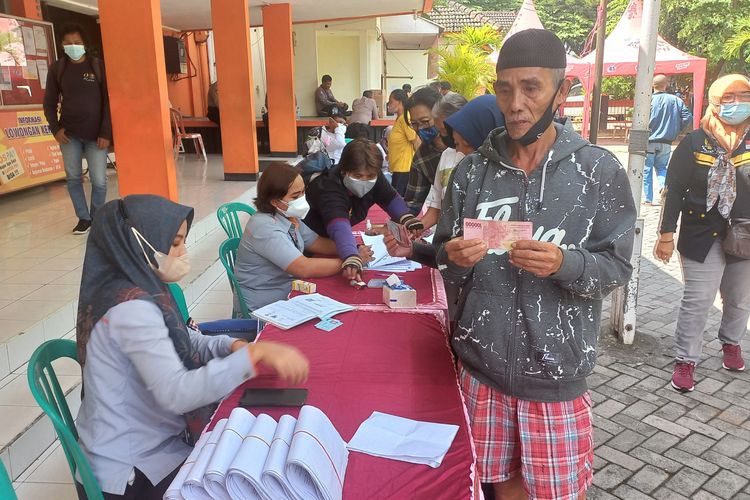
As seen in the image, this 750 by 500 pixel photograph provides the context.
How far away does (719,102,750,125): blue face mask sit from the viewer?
117 inches

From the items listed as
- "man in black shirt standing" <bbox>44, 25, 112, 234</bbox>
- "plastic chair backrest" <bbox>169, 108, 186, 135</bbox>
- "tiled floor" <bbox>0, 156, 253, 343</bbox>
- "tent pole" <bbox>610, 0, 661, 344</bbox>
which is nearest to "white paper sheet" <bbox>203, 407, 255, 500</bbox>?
"tiled floor" <bbox>0, 156, 253, 343</bbox>

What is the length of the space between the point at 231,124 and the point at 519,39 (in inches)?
308

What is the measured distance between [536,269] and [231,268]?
91.7 inches

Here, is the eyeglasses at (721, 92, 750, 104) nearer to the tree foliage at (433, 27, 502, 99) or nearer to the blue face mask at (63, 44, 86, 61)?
the blue face mask at (63, 44, 86, 61)

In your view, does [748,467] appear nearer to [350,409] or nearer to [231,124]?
[350,409]

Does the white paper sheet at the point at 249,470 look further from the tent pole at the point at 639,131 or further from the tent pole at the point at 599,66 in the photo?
the tent pole at the point at 599,66

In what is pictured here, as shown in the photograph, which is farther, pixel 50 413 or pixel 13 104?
pixel 13 104

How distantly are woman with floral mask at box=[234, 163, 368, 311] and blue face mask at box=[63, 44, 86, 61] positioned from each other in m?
3.16

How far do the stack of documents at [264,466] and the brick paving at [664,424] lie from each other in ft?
5.53

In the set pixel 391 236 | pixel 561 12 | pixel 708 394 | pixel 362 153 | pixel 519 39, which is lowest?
pixel 708 394

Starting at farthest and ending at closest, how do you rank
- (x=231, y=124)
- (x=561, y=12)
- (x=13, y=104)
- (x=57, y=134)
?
(x=561, y=12) < (x=231, y=124) < (x=13, y=104) < (x=57, y=134)

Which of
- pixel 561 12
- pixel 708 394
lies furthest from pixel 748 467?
pixel 561 12

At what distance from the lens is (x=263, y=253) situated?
2.88 m

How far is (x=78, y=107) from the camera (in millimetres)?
5035
